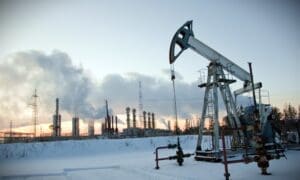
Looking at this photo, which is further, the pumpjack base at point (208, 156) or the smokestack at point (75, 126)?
the smokestack at point (75, 126)

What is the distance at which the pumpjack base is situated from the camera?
10.8 m

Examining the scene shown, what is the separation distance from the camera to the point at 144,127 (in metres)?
45.9

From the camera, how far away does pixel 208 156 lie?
11.4 m

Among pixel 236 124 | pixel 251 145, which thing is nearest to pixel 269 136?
pixel 251 145

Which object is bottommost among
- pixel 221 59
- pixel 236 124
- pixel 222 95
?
pixel 236 124

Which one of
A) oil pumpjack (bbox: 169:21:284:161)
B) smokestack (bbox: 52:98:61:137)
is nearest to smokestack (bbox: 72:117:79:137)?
smokestack (bbox: 52:98:61:137)

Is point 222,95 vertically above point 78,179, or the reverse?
point 222,95

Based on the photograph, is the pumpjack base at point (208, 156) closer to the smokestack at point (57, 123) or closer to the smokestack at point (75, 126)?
the smokestack at point (57, 123)

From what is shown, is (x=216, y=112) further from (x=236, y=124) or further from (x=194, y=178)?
(x=194, y=178)

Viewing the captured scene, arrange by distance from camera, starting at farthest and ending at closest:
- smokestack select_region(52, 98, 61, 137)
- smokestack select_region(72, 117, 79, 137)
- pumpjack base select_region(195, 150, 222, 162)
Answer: smokestack select_region(72, 117, 79, 137), smokestack select_region(52, 98, 61, 137), pumpjack base select_region(195, 150, 222, 162)

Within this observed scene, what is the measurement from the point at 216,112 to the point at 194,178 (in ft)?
17.6

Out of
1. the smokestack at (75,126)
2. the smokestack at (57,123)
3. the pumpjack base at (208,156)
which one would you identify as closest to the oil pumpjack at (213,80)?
the pumpjack base at (208,156)

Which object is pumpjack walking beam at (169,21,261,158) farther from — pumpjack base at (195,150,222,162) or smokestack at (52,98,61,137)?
smokestack at (52,98,61,137)

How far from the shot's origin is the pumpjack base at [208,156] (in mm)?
10837
